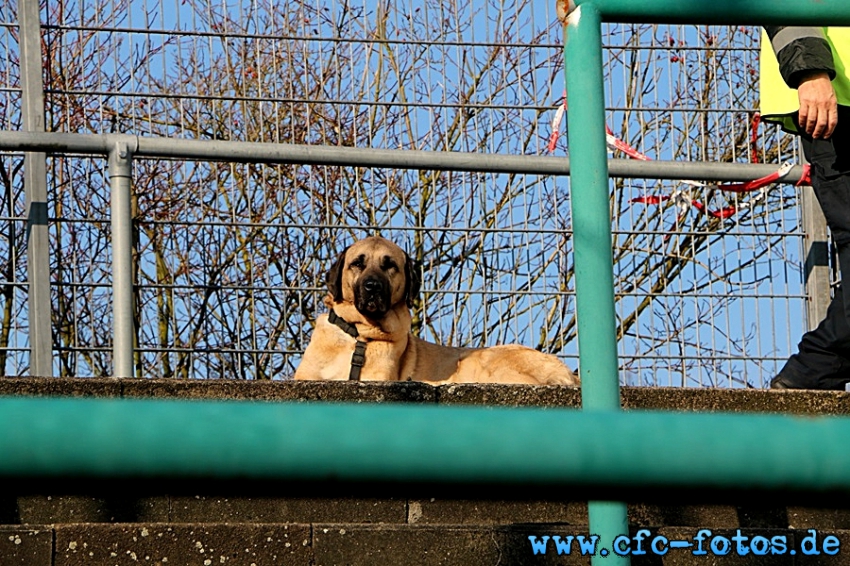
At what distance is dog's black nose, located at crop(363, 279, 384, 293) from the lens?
22.1ft

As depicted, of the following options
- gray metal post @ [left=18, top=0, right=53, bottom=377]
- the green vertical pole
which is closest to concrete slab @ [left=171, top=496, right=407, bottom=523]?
the green vertical pole

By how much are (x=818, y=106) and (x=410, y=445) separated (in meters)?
3.63

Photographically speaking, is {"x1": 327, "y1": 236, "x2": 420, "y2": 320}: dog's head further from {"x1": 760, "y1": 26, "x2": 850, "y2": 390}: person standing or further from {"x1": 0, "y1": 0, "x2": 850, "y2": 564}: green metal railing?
{"x1": 0, "y1": 0, "x2": 850, "y2": 564}: green metal railing

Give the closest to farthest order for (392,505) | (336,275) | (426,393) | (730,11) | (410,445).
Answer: (410,445), (730,11), (392,505), (426,393), (336,275)

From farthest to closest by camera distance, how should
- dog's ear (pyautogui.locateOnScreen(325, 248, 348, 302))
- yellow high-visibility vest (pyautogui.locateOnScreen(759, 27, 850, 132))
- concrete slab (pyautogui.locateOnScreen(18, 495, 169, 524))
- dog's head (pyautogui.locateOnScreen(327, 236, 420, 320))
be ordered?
dog's head (pyautogui.locateOnScreen(327, 236, 420, 320)) → dog's ear (pyautogui.locateOnScreen(325, 248, 348, 302)) → yellow high-visibility vest (pyautogui.locateOnScreen(759, 27, 850, 132)) → concrete slab (pyautogui.locateOnScreen(18, 495, 169, 524))

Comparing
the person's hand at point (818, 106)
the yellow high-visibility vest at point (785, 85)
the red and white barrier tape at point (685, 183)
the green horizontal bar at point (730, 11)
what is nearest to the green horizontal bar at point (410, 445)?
the green horizontal bar at point (730, 11)

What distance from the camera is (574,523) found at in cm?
368

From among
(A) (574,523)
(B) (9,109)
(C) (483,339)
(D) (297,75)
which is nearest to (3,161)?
(B) (9,109)

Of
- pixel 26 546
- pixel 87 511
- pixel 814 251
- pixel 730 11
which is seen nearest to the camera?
pixel 730 11

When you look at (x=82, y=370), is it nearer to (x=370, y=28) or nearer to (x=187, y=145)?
(x=187, y=145)

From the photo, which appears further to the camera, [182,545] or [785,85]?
[785,85]

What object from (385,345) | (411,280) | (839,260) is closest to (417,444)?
(839,260)

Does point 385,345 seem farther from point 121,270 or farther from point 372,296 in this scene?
point 121,270

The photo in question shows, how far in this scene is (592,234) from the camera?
8.50ft
